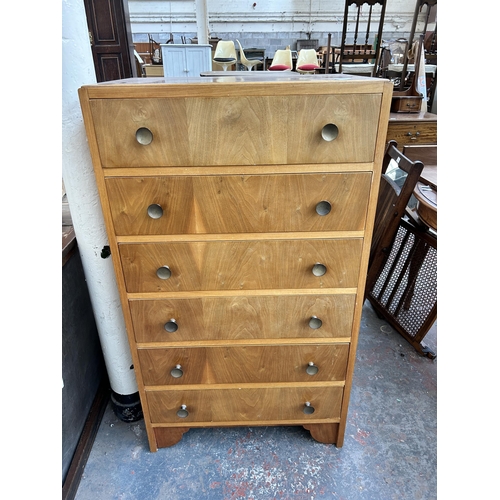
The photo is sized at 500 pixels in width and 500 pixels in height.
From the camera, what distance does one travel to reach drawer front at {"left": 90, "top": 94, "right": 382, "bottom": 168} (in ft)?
2.80

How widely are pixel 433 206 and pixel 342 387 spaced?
876 mm

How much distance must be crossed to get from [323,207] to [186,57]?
14.2 ft

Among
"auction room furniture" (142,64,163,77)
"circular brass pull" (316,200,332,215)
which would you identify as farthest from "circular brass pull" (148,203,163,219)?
"auction room furniture" (142,64,163,77)

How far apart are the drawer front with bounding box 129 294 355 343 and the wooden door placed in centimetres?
426

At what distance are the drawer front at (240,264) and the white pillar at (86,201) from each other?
0.23 meters

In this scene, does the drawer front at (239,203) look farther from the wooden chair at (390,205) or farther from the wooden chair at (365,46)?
the wooden chair at (365,46)

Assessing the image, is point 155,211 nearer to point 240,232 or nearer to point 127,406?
point 240,232

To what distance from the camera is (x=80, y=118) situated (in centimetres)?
105

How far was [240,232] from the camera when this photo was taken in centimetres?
101

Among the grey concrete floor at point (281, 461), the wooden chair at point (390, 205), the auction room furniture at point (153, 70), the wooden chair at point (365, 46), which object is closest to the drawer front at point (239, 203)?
the wooden chair at point (390, 205)

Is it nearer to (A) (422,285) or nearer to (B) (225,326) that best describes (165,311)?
(B) (225,326)

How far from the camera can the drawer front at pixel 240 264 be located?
103cm

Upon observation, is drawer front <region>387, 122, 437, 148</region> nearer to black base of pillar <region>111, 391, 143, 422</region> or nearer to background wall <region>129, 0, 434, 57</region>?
black base of pillar <region>111, 391, 143, 422</region>

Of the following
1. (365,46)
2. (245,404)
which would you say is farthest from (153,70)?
(245,404)
